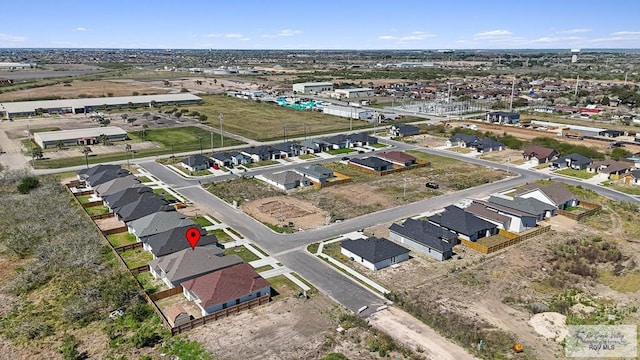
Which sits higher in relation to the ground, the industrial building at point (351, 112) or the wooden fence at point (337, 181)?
the industrial building at point (351, 112)

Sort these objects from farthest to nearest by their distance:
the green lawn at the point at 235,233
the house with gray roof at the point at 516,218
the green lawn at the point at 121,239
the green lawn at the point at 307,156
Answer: the green lawn at the point at 307,156 → the house with gray roof at the point at 516,218 → the green lawn at the point at 235,233 → the green lawn at the point at 121,239

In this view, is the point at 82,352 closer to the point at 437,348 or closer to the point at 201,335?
the point at 201,335

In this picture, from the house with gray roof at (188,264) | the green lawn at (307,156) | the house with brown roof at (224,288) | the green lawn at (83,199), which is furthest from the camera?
the green lawn at (307,156)

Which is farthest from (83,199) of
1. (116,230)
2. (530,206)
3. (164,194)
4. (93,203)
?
(530,206)

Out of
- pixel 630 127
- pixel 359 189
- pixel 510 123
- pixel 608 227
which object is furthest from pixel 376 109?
pixel 608 227

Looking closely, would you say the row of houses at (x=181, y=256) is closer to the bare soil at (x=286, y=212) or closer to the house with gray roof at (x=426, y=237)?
the bare soil at (x=286, y=212)

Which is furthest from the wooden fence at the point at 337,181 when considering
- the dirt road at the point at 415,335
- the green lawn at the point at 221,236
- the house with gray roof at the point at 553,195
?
the dirt road at the point at 415,335

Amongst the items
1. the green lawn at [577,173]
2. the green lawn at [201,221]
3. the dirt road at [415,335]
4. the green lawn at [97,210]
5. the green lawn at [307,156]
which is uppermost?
the green lawn at [307,156]
